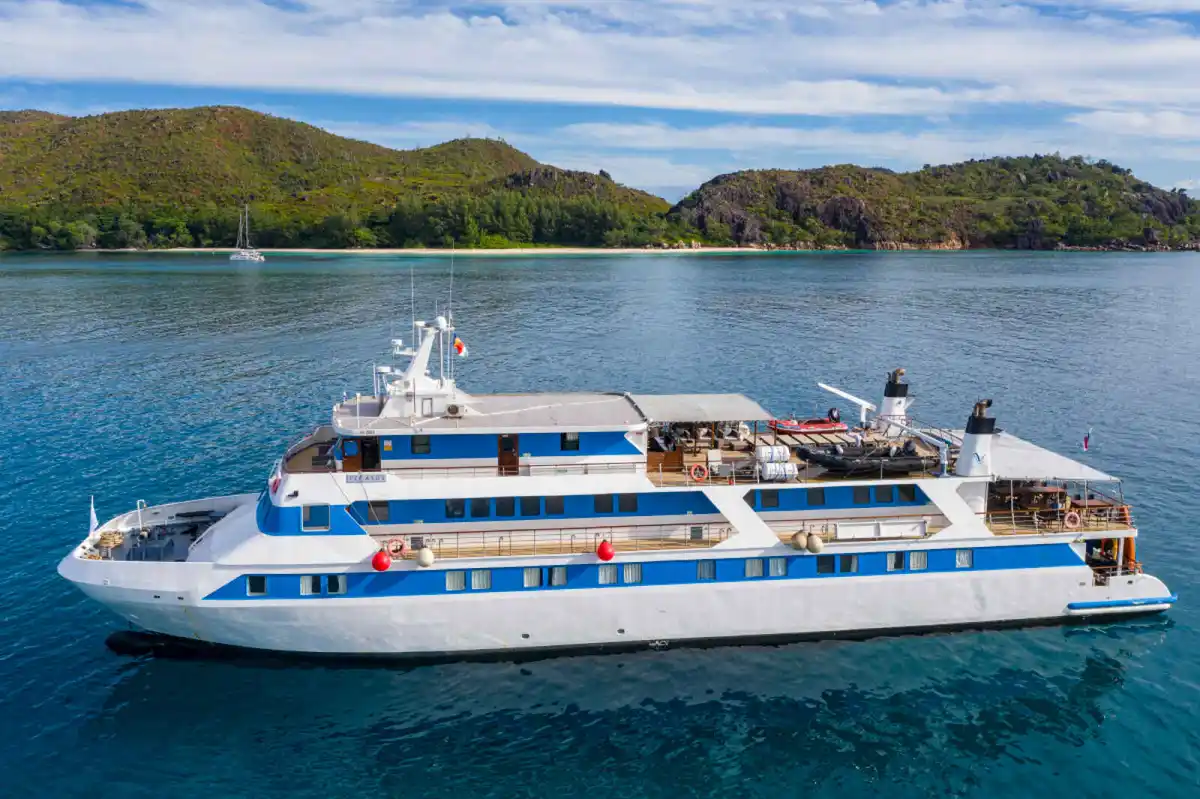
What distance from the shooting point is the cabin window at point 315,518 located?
21.1 m

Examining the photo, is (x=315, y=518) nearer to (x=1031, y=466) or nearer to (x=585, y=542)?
(x=585, y=542)

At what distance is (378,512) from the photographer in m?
21.8

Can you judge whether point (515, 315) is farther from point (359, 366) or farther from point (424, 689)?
point (424, 689)

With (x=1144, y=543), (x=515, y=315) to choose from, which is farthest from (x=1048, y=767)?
(x=515, y=315)

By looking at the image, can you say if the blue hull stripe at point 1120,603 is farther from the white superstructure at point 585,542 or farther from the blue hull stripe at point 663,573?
the blue hull stripe at point 663,573

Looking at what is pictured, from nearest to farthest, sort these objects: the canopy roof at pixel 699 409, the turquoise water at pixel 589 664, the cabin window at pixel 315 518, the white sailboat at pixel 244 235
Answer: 1. the turquoise water at pixel 589 664
2. the cabin window at pixel 315 518
3. the canopy roof at pixel 699 409
4. the white sailboat at pixel 244 235

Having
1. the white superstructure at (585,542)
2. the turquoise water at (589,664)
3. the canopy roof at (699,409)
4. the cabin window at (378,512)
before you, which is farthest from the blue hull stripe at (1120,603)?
the cabin window at (378,512)

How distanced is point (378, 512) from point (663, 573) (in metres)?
7.21

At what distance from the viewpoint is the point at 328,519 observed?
69.5ft

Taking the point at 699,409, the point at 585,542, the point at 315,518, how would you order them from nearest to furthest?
1. the point at 315,518
2. the point at 585,542
3. the point at 699,409

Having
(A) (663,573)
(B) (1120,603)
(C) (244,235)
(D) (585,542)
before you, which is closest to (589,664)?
(A) (663,573)

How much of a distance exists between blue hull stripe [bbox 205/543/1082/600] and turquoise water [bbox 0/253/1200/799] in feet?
6.47

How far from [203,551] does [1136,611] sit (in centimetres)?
2472

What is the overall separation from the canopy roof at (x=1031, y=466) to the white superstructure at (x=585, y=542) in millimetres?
88
